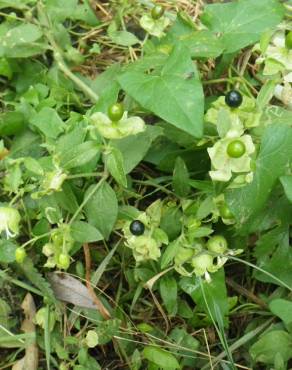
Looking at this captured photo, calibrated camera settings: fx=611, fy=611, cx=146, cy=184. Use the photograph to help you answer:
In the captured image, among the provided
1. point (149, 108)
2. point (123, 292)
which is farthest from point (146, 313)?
point (149, 108)

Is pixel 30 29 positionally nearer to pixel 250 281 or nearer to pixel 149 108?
pixel 149 108

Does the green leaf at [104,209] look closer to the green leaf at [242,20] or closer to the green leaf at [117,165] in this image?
the green leaf at [117,165]

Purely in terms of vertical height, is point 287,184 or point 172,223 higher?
point 287,184

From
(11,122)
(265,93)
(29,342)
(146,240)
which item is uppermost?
(265,93)

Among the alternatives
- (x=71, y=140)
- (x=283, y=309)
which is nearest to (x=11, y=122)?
(x=71, y=140)

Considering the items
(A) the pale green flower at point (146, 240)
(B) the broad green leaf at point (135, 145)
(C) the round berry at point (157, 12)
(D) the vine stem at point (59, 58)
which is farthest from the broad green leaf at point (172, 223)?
(C) the round berry at point (157, 12)

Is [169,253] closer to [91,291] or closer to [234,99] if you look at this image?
[91,291]
